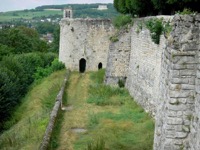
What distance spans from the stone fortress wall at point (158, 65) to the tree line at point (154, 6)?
70.9 inches

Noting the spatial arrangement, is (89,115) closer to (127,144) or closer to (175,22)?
(127,144)

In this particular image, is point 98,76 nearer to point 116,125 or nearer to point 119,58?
point 119,58

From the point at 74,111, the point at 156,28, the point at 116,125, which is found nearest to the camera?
the point at 116,125

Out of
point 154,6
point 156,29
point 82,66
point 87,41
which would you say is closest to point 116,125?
point 156,29

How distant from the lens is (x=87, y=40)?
96.9ft

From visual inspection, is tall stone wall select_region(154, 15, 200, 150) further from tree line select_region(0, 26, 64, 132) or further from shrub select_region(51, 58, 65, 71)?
shrub select_region(51, 58, 65, 71)

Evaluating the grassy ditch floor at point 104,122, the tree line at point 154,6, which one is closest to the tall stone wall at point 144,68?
the grassy ditch floor at point 104,122

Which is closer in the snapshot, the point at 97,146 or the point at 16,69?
the point at 97,146

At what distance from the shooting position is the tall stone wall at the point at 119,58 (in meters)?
22.8

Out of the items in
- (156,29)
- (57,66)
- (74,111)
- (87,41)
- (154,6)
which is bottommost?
(74,111)

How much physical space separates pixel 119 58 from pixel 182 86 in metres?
16.0

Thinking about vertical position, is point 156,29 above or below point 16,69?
above

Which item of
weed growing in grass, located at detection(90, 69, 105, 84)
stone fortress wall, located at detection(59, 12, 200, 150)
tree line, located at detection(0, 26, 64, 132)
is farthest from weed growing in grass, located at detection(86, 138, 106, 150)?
tree line, located at detection(0, 26, 64, 132)

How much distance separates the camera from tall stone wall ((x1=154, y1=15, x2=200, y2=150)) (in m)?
7.12
